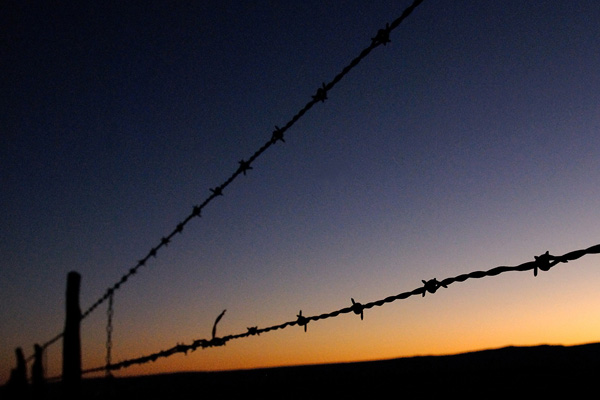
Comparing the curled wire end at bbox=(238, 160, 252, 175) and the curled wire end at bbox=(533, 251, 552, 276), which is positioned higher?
the curled wire end at bbox=(238, 160, 252, 175)

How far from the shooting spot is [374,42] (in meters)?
2.10

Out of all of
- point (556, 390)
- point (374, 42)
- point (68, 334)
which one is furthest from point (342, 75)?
point (556, 390)

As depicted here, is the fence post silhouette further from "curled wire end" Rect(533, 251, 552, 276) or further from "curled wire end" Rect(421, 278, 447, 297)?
"curled wire end" Rect(533, 251, 552, 276)

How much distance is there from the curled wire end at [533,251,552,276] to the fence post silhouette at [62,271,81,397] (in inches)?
166

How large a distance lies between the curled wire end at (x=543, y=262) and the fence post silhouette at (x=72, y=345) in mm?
4208

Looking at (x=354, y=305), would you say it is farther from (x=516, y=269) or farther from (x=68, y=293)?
(x=68, y=293)

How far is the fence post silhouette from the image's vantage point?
173 inches

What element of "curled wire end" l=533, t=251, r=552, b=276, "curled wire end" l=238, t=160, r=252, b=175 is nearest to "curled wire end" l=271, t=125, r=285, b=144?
"curled wire end" l=238, t=160, r=252, b=175

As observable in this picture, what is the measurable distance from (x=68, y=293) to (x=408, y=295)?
156 inches

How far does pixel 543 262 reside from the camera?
1.42m

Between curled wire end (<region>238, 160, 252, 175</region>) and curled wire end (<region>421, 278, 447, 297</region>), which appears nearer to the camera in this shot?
curled wire end (<region>421, 278, 447, 297</region>)

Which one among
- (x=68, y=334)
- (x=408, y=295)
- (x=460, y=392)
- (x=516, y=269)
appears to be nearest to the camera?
(x=516, y=269)

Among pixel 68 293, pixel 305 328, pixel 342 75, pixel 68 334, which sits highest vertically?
pixel 342 75

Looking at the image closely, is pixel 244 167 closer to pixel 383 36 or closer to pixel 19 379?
pixel 383 36
